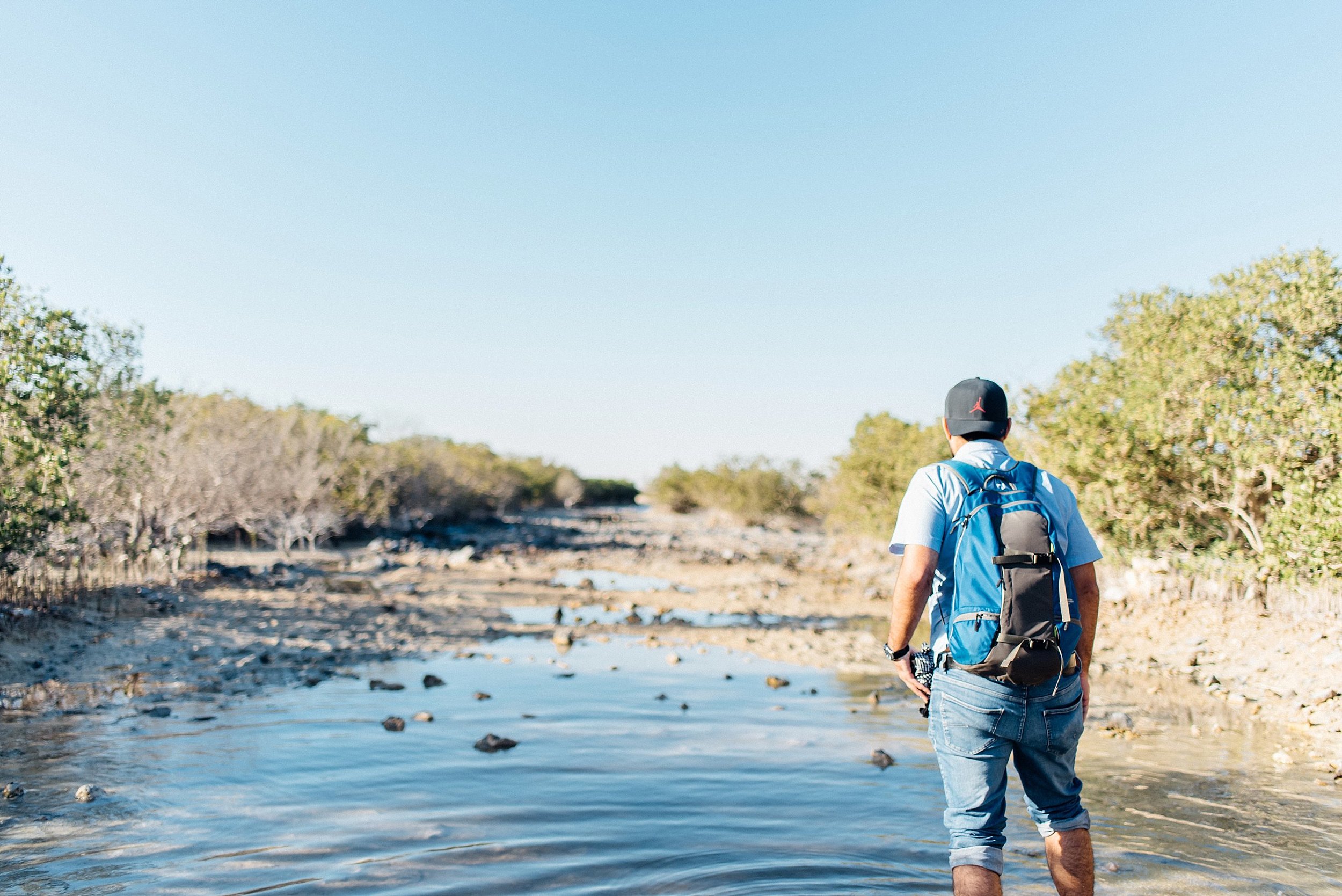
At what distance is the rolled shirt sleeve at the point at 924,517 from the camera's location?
336cm

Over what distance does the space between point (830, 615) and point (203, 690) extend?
41.9 ft

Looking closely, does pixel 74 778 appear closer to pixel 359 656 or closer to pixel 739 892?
pixel 739 892

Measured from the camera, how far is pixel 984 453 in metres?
3.53

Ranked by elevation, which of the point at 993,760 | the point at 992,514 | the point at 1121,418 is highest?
the point at 1121,418

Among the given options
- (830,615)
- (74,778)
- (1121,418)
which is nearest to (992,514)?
(74,778)

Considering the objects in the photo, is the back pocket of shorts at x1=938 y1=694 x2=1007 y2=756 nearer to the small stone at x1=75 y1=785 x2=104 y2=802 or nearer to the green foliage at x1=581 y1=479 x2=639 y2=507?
the small stone at x1=75 y1=785 x2=104 y2=802

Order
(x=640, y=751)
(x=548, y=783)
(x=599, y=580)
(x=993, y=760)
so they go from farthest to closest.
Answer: (x=599, y=580) < (x=640, y=751) < (x=548, y=783) < (x=993, y=760)

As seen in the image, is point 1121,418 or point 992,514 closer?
point 992,514

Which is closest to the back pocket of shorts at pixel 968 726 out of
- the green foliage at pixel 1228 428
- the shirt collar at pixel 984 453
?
the shirt collar at pixel 984 453

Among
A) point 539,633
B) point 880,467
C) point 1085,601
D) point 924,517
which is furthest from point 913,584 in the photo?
point 880,467

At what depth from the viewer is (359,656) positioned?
39.1ft

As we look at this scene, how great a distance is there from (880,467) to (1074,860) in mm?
27402

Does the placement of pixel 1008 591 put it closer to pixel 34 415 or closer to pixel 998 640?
pixel 998 640

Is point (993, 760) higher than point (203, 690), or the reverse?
point (993, 760)
